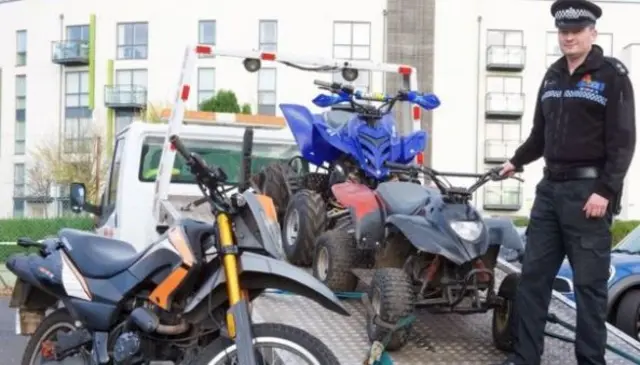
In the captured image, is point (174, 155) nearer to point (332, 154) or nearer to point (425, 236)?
point (332, 154)

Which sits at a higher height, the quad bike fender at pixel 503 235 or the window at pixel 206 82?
the window at pixel 206 82

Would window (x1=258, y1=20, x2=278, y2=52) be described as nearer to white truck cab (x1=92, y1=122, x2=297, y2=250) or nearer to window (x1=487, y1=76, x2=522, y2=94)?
window (x1=487, y1=76, x2=522, y2=94)

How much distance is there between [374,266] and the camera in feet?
18.8

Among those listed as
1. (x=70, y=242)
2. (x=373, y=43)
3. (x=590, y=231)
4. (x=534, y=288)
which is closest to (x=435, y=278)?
(x=534, y=288)

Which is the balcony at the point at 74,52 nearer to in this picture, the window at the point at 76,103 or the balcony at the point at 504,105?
the window at the point at 76,103

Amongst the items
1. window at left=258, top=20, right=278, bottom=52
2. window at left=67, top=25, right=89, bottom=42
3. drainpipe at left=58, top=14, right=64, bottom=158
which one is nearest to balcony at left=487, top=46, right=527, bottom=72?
window at left=258, top=20, right=278, bottom=52

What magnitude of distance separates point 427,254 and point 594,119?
126cm

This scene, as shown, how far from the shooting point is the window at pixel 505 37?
5012 centimetres

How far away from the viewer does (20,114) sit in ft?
174

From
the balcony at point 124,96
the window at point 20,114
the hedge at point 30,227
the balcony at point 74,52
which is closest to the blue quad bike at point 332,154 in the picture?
the hedge at point 30,227

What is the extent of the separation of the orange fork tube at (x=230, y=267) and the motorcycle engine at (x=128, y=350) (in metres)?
0.58

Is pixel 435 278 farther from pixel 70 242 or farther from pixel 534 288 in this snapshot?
pixel 70 242

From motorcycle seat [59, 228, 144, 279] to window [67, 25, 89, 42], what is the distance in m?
49.0

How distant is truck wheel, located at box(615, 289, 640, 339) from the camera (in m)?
8.09
